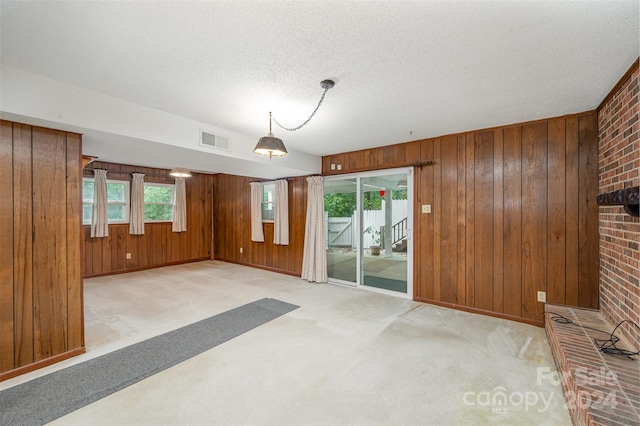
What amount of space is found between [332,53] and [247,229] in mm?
5492

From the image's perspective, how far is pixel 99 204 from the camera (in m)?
5.33

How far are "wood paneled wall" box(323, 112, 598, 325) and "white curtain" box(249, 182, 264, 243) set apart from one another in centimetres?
342

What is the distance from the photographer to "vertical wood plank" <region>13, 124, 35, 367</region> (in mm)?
2236

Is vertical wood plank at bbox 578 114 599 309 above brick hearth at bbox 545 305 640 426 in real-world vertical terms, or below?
above

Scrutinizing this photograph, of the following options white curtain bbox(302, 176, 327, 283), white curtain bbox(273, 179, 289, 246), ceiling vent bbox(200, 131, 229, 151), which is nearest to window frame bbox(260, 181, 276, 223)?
white curtain bbox(273, 179, 289, 246)

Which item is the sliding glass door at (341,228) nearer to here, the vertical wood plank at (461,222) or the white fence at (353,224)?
the white fence at (353,224)

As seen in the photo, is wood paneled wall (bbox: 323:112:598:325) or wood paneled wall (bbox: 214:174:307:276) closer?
wood paneled wall (bbox: 323:112:598:325)

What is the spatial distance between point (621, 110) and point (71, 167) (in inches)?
195

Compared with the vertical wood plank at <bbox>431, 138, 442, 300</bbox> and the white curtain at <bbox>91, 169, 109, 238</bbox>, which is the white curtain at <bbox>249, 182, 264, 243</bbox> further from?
the vertical wood plank at <bbox>431, 138, 442, 300</bbox>

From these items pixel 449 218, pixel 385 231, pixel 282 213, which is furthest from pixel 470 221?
pixel 282 213

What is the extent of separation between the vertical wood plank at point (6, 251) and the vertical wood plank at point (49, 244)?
135mm

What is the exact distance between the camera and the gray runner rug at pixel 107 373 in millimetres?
1850

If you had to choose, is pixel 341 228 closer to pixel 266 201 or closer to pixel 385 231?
pixel 385 231

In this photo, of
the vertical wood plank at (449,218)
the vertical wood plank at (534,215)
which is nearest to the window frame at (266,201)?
the vertical wood plank at (449,218)
